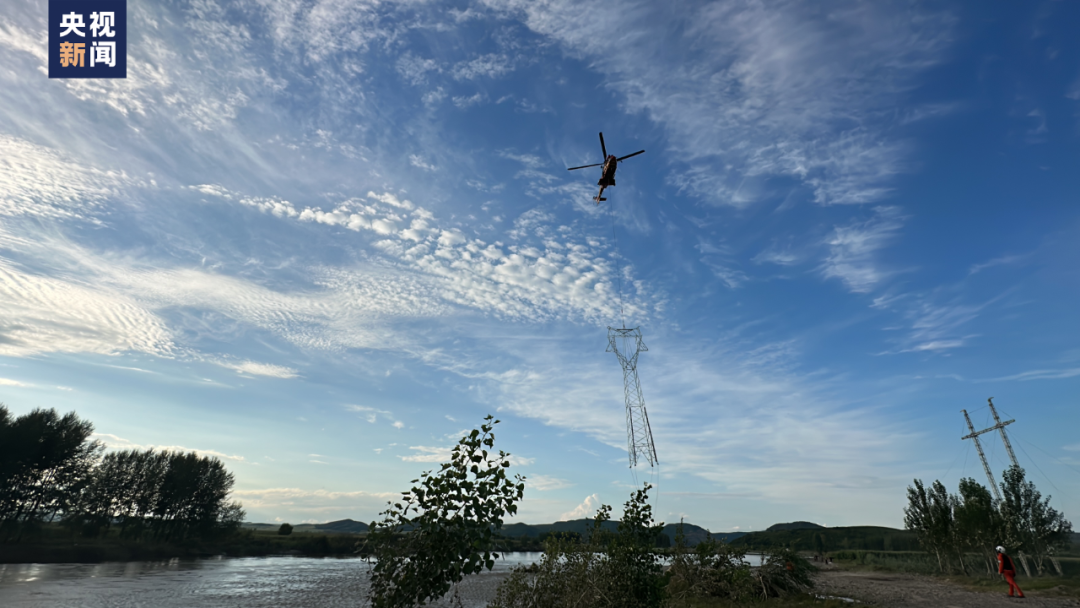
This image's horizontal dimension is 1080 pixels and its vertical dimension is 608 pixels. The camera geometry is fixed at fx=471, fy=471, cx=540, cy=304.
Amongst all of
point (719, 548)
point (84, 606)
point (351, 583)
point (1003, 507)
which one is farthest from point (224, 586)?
point (1003, 507)

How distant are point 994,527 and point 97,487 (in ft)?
404

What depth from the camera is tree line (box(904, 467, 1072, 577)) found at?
4791cm

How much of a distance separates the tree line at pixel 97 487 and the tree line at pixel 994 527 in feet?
368

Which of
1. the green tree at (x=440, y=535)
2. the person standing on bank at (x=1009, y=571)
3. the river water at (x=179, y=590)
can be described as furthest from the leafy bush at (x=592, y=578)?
the person standing on bank at (x=1009, y=571)

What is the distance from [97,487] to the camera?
77750 mm

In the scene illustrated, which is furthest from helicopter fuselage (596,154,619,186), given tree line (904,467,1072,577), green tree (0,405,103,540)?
green tree (0,405,103,540)

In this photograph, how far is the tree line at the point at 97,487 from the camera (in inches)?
2454

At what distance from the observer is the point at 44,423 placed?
63.9 metres

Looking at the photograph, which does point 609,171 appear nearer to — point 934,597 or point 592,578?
point 592,578

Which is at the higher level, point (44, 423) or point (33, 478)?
point (44, 423)

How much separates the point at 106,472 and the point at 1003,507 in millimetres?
127915

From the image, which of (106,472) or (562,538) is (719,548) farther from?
(106,472)

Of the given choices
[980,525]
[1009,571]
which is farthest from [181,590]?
[980,525]

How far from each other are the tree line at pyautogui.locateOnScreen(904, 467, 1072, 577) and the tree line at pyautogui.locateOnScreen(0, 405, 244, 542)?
112308mm
